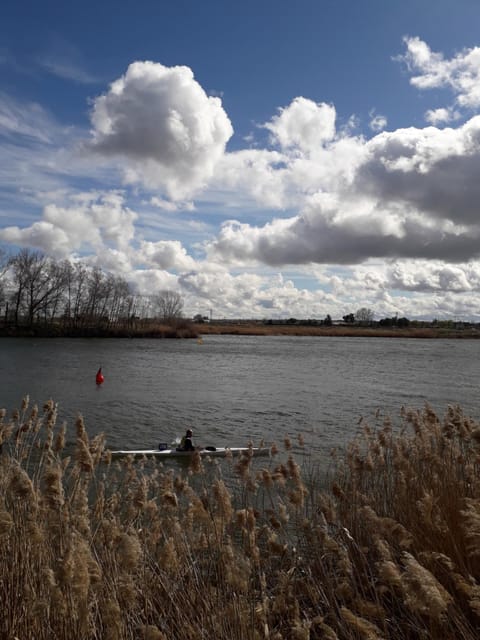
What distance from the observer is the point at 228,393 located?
31.2 metres

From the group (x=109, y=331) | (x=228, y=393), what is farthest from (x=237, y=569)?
(x=109, y=331)

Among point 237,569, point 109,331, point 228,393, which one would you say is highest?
point 237,569

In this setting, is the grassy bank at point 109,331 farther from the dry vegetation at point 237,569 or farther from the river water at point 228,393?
the dry vegetation at point 237,569

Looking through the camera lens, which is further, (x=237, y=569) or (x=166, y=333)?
(x=166, y=333)

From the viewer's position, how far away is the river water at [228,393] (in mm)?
21109

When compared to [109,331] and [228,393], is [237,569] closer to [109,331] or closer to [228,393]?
[228,393]

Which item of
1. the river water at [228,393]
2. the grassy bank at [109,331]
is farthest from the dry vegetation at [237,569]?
the grassy bank at [109,331]

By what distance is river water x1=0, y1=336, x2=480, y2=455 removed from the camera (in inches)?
831

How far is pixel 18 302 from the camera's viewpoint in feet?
282

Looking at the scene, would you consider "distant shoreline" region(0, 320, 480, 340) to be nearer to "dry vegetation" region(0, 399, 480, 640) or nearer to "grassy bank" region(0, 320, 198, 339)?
"grassy bank" region(0, 320, 198, 339)

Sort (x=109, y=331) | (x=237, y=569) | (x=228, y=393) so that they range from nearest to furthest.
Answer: (x=237, y=569) → (x=228, y=393) → (x=109, y=331)

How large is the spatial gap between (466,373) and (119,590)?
→ 4541 centimetres

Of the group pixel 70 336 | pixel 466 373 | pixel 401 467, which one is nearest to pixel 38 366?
pixel 466 373

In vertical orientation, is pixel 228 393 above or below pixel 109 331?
below
